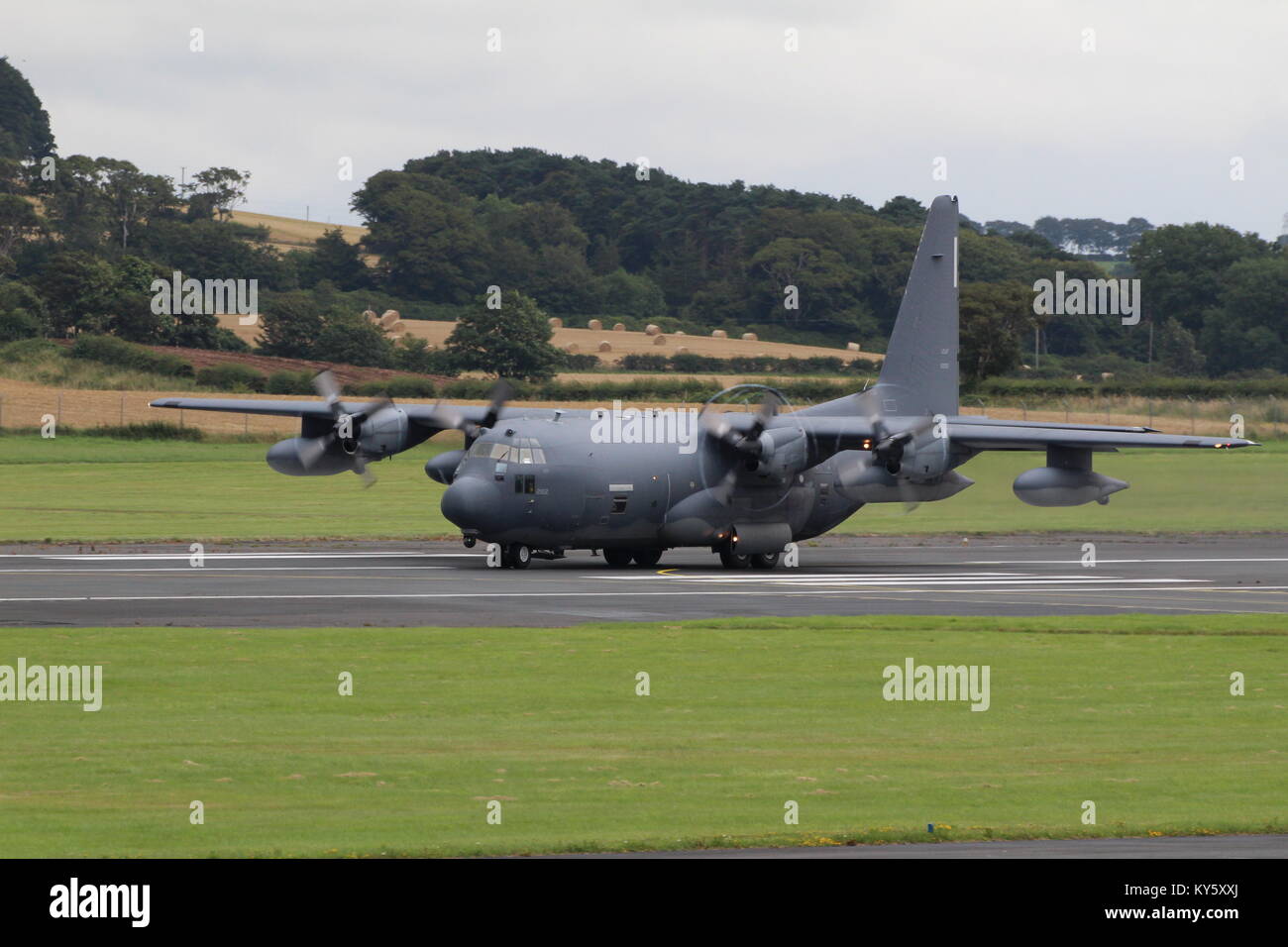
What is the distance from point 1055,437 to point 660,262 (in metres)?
97.7

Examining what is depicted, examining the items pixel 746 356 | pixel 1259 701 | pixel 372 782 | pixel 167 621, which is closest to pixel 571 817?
pixel 372 782

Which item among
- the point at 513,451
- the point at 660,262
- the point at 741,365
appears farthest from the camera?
the point at 660,262

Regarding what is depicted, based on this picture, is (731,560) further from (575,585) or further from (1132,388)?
(1132,388)

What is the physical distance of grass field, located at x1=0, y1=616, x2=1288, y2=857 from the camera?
1385 centimetres

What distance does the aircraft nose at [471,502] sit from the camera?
3678 centimetres

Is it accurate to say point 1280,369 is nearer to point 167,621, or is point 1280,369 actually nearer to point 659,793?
point 167,621

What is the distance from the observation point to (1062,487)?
39.4 metres

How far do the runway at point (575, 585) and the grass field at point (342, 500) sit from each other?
16.3 feet

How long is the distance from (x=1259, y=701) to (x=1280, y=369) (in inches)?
3887

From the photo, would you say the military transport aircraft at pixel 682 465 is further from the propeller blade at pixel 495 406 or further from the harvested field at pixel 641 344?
the harvested field at pixel 641 344

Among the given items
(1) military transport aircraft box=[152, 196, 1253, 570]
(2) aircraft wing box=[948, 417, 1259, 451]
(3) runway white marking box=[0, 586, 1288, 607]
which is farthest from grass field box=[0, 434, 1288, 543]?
(3) runway white marking box=[0, 586, 1288, 607]

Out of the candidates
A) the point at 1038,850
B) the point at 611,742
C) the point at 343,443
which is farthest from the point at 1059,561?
the point at 1038,850

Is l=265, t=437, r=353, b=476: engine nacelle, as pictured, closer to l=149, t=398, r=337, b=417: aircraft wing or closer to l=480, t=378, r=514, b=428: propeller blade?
l=149, t=398, r=337, b=417: aircraft wing

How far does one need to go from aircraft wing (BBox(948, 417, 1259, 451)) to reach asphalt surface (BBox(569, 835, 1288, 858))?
25.6 metres
